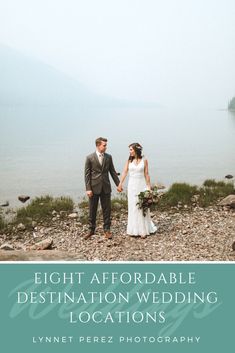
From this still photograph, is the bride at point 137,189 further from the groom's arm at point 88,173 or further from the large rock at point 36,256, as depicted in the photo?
the large rock at point 36,256

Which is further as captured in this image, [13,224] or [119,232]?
[13,224]

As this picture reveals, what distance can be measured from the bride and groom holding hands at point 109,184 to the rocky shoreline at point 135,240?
356mm

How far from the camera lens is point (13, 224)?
50.2ft

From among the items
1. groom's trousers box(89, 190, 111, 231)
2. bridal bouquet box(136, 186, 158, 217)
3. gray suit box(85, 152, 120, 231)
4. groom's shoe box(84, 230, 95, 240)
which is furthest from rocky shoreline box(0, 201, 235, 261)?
gray suit box(85, 152, 120, 231)

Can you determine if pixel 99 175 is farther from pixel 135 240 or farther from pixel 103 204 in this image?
pixel 135 240

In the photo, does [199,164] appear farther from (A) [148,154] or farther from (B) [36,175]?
(B) [36,175]

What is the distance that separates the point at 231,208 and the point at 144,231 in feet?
15.4

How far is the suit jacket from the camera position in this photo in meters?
11.8

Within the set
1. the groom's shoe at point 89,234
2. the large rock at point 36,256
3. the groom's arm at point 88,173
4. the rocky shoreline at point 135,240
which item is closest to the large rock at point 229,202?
the rocky shoreline at point 135,240

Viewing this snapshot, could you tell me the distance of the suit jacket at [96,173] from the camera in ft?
38.8

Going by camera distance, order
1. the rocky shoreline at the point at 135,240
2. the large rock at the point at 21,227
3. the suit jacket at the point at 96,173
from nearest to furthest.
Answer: the rocky shoreline at the point at 135,240 < the suit jacket at the point at 96,173 < the large rock at the point at 21,227

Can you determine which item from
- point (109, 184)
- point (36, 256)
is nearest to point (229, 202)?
point (109, 184)

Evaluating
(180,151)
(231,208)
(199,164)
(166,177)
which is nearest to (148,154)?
(180,151)

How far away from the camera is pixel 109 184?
12.2 m
